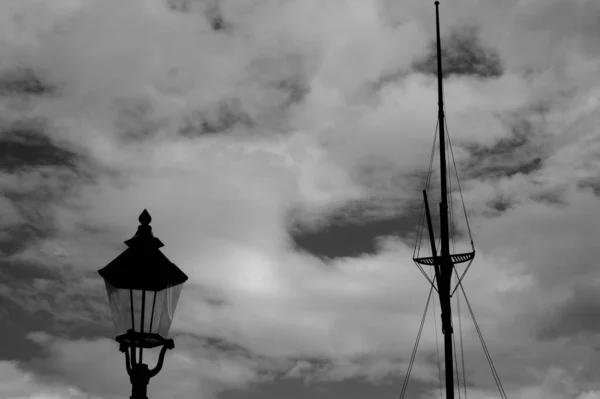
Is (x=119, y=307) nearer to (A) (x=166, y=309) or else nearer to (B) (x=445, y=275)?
(A) (x=166, y=309)

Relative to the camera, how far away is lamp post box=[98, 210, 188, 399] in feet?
35.2

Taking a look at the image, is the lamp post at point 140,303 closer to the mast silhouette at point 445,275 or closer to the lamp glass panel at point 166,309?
the lamp glass panel at point 166,309

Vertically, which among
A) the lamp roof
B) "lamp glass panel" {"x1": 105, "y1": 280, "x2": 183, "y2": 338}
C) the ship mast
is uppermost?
the ship mast

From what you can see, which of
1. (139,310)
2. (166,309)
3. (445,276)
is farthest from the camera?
(445,276)

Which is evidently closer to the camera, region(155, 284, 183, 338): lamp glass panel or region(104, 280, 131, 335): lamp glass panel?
region(104, 280, 131, 335): lamp glass panel

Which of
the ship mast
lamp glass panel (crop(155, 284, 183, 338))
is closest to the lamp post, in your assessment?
lamp glass panel (crop(155, 284, 183, 338))

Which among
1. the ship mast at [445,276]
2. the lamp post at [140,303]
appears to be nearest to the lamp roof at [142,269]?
the lamp post at [140,303]

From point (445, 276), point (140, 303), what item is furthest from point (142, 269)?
point (445, 276)

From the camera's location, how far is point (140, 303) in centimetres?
1085

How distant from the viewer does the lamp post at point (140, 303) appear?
10734 millimetres

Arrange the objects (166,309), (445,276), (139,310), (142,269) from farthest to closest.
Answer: (445,276), (166,309), (142,269), (139,310)

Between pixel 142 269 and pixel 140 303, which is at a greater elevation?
pixel 142 269

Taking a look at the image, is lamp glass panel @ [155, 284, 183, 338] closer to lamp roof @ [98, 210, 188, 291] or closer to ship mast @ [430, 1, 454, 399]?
lamp roof @ [98, 210, 188, 291]

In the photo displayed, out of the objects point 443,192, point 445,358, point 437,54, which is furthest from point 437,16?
point 445,358
